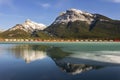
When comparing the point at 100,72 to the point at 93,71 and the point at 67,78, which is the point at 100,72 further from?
the point at 67,78

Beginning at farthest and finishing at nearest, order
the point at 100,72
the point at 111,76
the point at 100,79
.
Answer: the point at 100,72 → the point at 111,76 → the point at 100,79

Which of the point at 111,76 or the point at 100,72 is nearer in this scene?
the point at 111,76

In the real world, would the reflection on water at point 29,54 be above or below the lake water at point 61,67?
above

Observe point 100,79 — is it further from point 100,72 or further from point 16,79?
point 16,79

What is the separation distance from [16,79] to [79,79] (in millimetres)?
5554

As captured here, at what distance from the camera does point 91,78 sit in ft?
71.4

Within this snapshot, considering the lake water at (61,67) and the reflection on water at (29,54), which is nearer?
the lake water at (61,67)

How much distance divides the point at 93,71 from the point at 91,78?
4.43m

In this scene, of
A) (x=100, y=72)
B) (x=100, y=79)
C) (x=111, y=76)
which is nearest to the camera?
(x=100, y=79)

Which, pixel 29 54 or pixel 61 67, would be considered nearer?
pixel 61 67

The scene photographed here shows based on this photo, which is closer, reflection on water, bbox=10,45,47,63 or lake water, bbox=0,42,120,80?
lake water, bbox=0,42,120,80

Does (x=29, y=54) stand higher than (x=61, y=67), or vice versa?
(x=29, y=54)

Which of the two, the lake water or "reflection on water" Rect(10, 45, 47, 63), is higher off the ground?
"reflection on water" Rect(10, 45, 47, 63)

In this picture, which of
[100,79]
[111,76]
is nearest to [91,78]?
[100,79]
